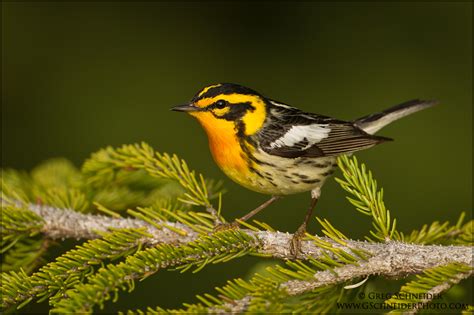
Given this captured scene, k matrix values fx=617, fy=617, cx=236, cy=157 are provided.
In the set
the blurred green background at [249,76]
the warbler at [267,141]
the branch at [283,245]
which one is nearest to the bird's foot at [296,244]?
the branch at [283,245]

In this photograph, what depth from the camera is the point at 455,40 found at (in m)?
4.96

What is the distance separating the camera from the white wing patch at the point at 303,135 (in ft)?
10.4

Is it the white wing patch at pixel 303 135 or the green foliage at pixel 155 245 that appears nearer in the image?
the green foliage at pixel 155 245

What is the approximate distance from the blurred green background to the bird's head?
Answer: 1052mm

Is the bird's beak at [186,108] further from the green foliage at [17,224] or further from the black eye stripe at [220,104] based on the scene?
the green foliage at [17,224]

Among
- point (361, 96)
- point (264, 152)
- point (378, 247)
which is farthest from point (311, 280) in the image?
point (361, 96)

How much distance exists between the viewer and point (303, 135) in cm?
330

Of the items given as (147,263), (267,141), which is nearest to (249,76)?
(267,141)

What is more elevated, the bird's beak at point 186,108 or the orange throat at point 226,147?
the bird's beak at point 186,108

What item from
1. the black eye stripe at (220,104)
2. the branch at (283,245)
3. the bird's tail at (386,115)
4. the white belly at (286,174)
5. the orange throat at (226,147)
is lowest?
the branch at (283,245)

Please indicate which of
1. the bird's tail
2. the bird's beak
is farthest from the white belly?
the bird's tail

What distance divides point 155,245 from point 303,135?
119cm

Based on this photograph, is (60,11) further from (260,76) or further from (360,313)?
(360,313)

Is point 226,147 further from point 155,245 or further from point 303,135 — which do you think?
point 155,245
